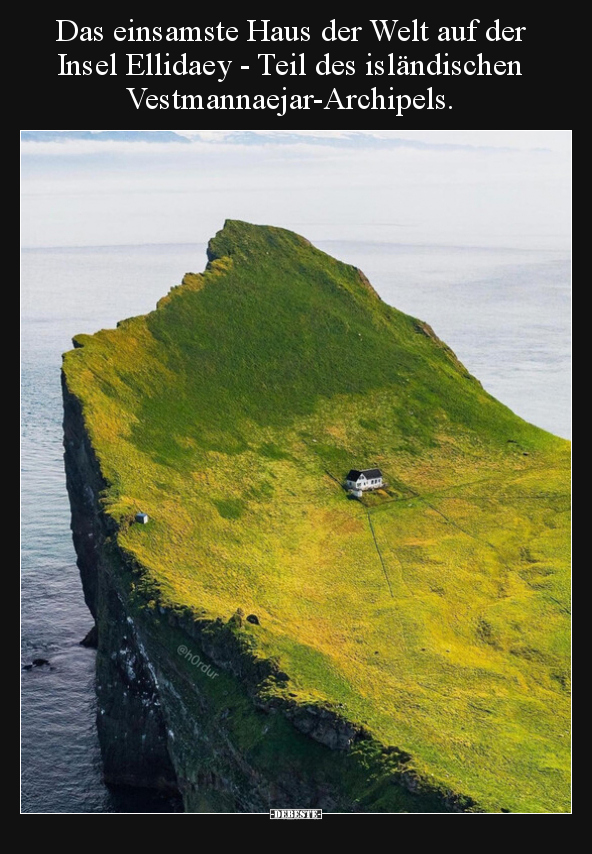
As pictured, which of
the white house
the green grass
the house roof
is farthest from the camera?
the house roof

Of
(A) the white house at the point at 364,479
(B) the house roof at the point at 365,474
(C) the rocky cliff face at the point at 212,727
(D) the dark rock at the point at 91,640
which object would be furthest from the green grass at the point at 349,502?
(D) the dark rock at the point at 91,640

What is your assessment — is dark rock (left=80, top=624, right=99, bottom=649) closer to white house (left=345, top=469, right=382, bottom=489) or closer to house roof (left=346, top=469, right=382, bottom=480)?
white house (left=345, top=469, right=382, bottom=489)

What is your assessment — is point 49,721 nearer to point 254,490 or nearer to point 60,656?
point 60,656

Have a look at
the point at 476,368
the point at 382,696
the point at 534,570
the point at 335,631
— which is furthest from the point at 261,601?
the point at 476,368

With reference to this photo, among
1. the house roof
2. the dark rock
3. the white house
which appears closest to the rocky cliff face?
the dark rock

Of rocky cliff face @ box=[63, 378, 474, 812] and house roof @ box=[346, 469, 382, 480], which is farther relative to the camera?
house roof @ box=[346, 469, 382, 480]

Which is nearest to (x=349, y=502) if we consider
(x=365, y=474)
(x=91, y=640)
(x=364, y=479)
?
(x=364, y=479)
